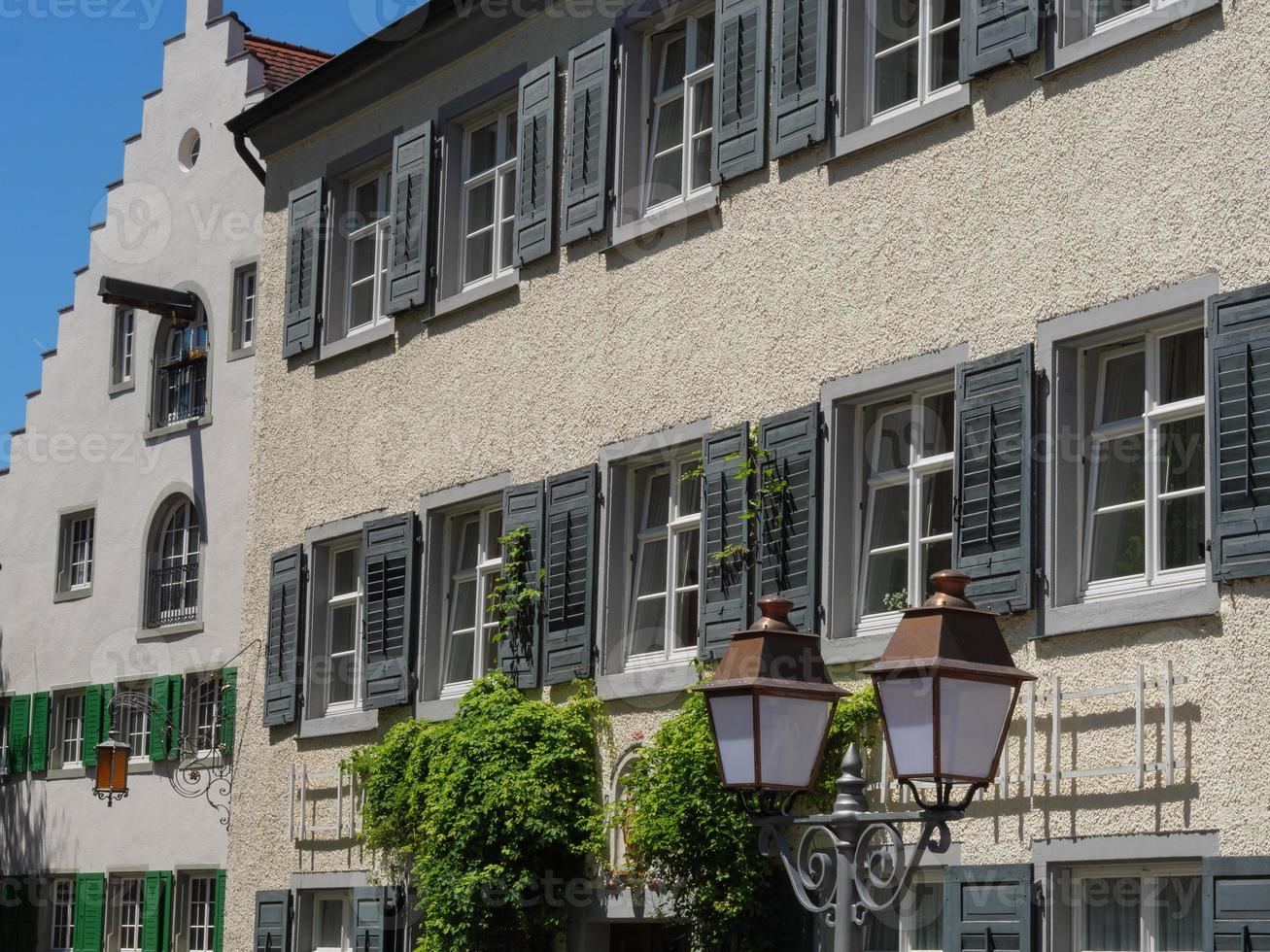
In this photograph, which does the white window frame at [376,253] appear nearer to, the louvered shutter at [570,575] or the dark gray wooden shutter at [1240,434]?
the louvered shutter at [570,575]

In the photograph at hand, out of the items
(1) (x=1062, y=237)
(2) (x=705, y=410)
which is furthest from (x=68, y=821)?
(1) (x=1062, y=237)

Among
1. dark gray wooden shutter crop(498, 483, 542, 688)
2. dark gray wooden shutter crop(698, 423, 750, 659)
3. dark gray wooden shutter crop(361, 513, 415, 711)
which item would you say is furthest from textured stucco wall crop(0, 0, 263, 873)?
dark gray wooden shutter crop(698, 423, 750, 659)

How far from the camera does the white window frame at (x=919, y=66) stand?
11.8 meters

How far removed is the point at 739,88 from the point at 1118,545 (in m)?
4.08

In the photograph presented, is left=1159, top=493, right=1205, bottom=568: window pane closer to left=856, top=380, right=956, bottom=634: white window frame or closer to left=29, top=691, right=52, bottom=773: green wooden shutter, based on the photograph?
left=856, top=380, right=956, bottom=634: white window frame

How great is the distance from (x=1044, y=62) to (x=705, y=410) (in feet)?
10.4

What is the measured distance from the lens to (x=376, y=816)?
15.1 meters

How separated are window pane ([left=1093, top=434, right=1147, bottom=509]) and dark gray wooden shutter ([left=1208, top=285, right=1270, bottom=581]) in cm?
73

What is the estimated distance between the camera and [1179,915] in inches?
382

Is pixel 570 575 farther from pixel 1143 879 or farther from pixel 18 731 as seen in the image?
pixel 18 731

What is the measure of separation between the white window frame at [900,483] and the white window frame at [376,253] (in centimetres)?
584

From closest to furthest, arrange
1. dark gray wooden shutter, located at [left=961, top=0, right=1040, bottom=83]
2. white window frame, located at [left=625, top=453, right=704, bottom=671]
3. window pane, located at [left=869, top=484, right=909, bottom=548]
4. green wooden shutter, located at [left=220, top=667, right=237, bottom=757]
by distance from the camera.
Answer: dark gray wooden shutter, located at [left=961, top=0, right=1040, bottom=83] < window pane, located at [left=869, top=484, right=909, bottom=548] < white window frame, located at [left=625, top=453, right=704, bottom=671] < green wooden shutter, located at [left=220, top=667, right=237, bottom=757]

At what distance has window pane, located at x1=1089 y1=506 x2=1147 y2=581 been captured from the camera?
10.3m

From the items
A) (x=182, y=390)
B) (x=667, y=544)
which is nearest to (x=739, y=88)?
(x=667, y=544)
